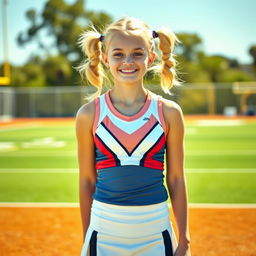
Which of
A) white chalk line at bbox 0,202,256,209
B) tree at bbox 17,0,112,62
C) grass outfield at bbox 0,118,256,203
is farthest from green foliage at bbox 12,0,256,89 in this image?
white chalk line at bbox 0,202,256,209

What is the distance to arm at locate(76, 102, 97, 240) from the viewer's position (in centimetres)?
211

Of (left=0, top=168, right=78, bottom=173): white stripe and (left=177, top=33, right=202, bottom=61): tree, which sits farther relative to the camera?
(left=177, top=33, right=202, bottom=61): tree

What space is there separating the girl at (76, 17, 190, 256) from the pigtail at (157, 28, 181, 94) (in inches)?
4.9

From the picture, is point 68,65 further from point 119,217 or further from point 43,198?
point 119,217

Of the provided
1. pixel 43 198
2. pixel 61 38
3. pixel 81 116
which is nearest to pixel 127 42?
pixel 81 116

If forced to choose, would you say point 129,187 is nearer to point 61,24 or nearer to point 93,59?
point 93,59

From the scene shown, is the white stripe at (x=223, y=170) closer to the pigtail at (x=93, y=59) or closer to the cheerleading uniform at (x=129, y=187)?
the pigtail at (x=93, y=59)

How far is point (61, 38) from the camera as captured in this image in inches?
1656

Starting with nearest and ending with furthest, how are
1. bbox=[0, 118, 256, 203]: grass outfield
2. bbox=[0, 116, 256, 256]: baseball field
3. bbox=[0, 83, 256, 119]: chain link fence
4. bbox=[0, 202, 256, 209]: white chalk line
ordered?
bbox=[0, 116, 256, 256]: baseball field, bbox=[0, 202, 256, 209]: white chalk line, bbox=[0, 118, 256, 203]: grass outfield, bbox=[0, 83, 256, 119]: chain link fence

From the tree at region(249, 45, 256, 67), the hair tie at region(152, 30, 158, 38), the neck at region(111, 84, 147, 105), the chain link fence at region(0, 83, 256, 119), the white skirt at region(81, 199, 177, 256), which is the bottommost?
the chain link fence at region(0, 83, 256, 119)

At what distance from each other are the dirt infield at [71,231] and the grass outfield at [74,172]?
0.77 metres

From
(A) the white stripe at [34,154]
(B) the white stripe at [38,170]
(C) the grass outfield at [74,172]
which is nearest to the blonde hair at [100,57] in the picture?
(C) the grass outfield at [74,172]

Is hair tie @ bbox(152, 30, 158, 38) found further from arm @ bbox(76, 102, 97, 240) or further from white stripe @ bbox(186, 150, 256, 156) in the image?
white stripe @ bbox(186, 150, 256, 156)

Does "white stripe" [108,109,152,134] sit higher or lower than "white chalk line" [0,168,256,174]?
higher
